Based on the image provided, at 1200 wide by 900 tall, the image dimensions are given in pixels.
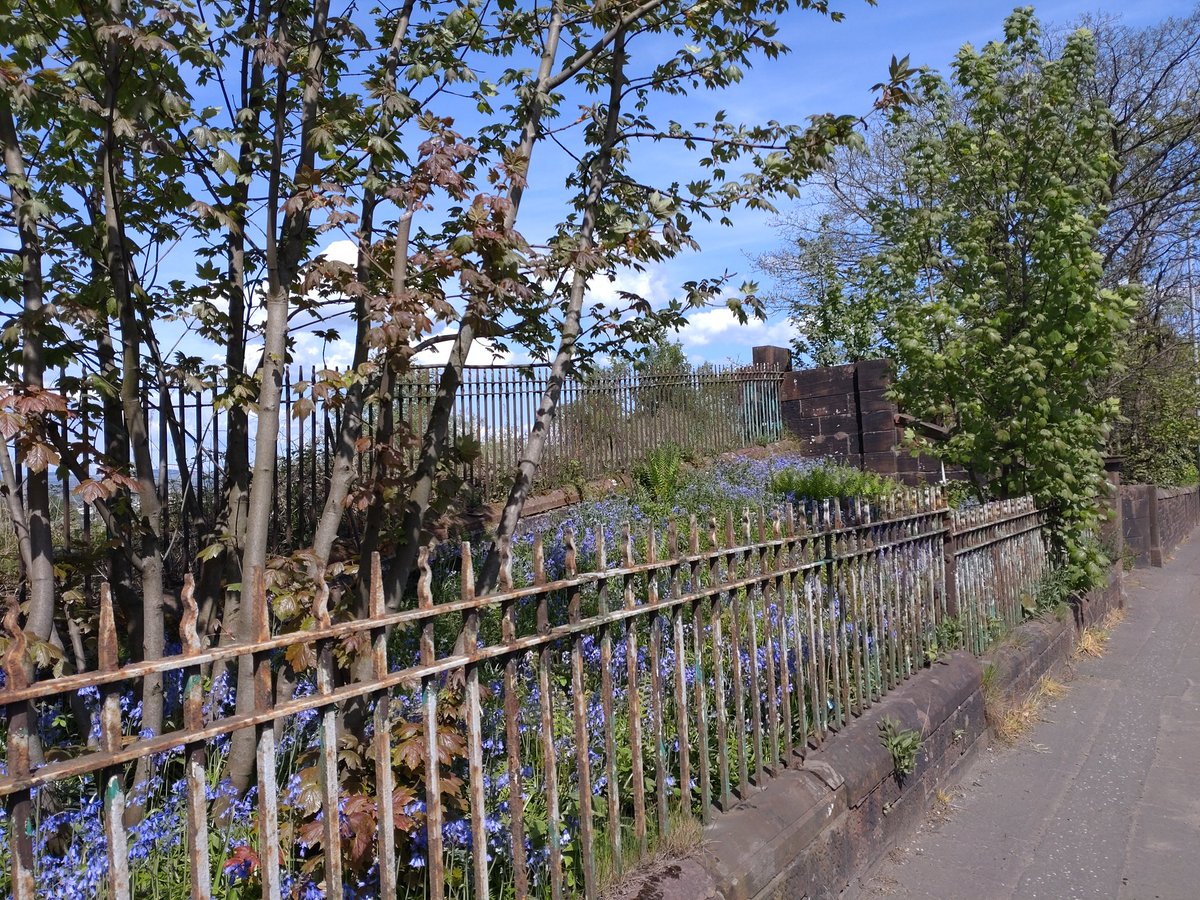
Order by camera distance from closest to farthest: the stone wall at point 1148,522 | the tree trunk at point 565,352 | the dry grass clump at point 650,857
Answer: the dry grass clump at point 650,857 → the tree trunk at point 565,352 → the stone wall at point 1148,522

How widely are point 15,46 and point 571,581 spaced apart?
2902 mm

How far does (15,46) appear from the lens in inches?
131

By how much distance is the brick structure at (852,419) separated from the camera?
44.4 ft

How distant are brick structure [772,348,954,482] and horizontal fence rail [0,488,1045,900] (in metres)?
8.49

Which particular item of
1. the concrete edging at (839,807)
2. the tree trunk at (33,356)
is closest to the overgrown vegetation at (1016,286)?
the concrete edging at (839,807)

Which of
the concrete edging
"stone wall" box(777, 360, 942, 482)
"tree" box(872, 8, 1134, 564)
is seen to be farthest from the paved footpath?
"stone wall" box(777, 360, 942, 482)

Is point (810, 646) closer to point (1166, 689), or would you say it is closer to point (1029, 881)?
point (1029, 881)

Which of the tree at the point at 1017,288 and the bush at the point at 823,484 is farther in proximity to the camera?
the bush at the point at 823,484

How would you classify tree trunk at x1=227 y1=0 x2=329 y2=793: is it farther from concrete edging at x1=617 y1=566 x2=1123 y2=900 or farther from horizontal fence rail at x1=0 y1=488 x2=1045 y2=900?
concrete edging at x1=617 y1=566 x2=1123 y2=900

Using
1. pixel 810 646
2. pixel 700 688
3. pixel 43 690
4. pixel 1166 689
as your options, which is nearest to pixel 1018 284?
pixel 1166 689

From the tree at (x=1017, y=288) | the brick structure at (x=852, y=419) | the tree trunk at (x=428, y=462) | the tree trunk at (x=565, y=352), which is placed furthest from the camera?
the brick structure at (x=852, y=419)

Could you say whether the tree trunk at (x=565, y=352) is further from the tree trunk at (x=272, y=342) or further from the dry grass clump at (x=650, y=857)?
the dry grass clump at (x=650, y=857)

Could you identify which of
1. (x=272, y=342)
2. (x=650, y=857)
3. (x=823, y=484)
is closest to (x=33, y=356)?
(x=272, y=342)

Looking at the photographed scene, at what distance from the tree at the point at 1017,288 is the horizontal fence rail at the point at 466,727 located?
3852 mm
